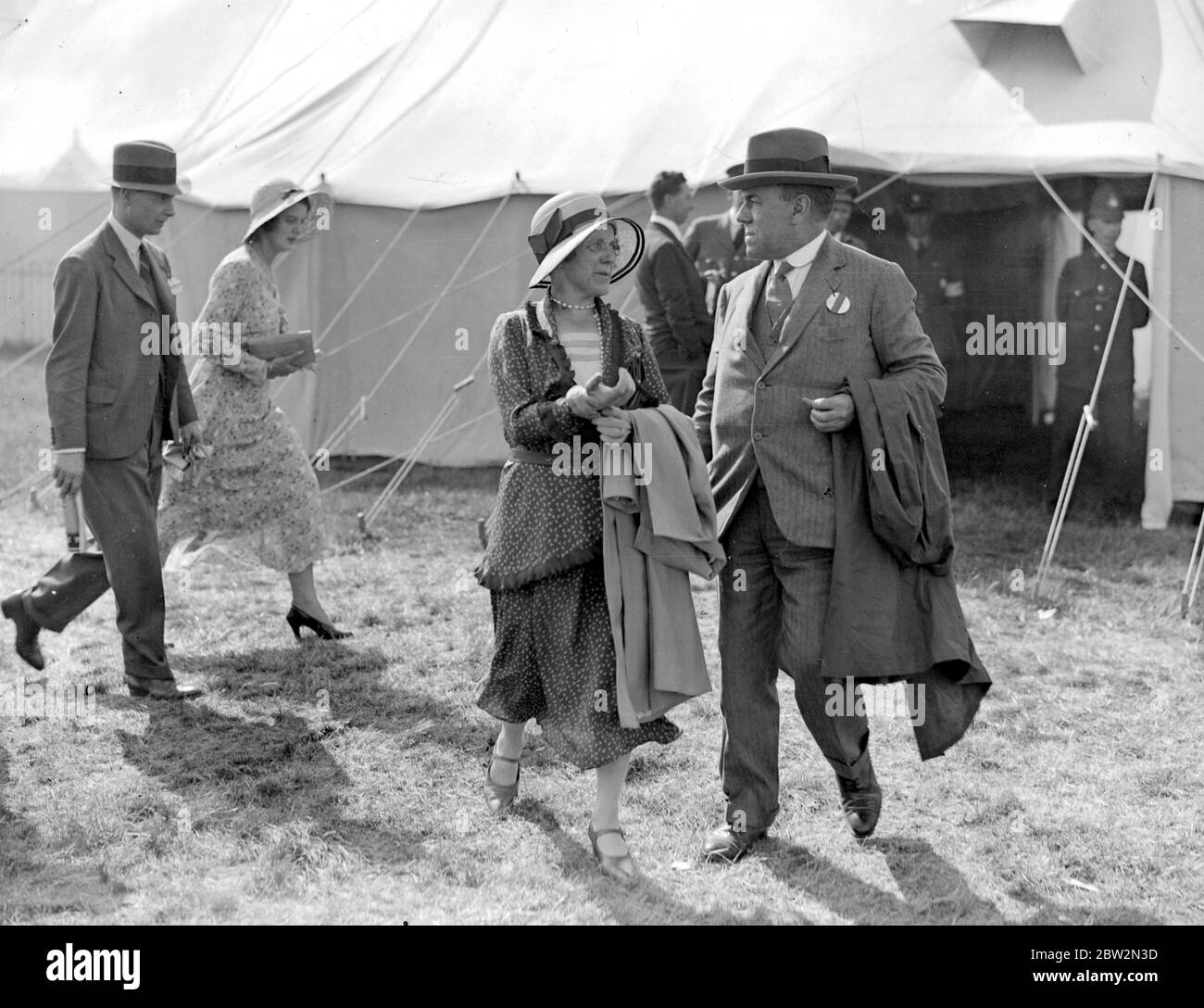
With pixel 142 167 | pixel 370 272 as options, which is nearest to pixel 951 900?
pixel 142 167

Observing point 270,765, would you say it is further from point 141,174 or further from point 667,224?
point 667,224

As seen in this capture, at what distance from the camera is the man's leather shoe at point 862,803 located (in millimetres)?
4035

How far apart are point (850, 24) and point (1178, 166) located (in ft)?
7.92

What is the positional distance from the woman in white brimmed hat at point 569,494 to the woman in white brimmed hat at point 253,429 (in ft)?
6.92

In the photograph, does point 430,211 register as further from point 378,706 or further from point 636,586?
point 636,586

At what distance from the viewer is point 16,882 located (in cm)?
362

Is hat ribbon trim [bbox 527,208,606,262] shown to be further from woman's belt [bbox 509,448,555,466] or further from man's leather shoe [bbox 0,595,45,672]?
man's leather shoe [bbox 0,595,45,672]

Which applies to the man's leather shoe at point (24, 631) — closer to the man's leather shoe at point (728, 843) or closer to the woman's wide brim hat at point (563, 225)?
the woman's wide brim hat at point (563, 225)

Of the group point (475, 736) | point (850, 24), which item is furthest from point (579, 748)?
point (850, 24)

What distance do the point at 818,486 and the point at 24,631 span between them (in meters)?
3.09

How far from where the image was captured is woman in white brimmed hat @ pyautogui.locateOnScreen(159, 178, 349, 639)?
5672 millimetres

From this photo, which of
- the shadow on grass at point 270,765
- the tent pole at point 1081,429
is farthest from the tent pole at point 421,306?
the shadow on grass at point 270,765

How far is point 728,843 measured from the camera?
388 cm

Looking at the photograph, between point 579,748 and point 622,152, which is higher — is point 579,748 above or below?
below
